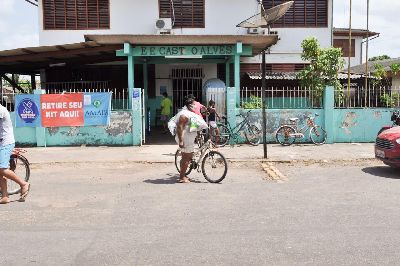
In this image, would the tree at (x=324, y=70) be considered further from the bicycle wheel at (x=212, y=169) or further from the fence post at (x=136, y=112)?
the bicycle wheel at (x=212, y=169)

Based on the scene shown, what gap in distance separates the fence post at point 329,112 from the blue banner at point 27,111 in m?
9.15

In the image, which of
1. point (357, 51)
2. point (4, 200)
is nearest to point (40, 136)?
point (4, 200)

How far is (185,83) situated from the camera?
2052 centimetres

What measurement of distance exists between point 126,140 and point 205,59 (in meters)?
6.38

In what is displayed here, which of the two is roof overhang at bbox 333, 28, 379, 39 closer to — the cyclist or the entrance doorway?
the entrance doorway

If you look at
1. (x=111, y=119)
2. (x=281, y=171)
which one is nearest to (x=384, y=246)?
(x=281, y=171)

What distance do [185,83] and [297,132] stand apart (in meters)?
7.83

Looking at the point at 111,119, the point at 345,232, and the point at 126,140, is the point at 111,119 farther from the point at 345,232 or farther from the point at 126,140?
the point at 345,232

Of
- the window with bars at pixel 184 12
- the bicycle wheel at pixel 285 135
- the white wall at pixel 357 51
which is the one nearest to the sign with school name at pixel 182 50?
the bicycle wheel at pixel 285 135

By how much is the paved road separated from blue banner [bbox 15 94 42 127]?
492cm

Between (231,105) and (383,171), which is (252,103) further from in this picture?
(383,171)

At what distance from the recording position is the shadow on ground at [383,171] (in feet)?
30.0

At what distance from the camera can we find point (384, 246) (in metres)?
4.74

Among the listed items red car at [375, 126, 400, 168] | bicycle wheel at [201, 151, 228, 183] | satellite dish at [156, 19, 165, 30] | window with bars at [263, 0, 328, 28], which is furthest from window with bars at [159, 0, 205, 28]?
bicycle wheel at [201, 151, 228, 183]
